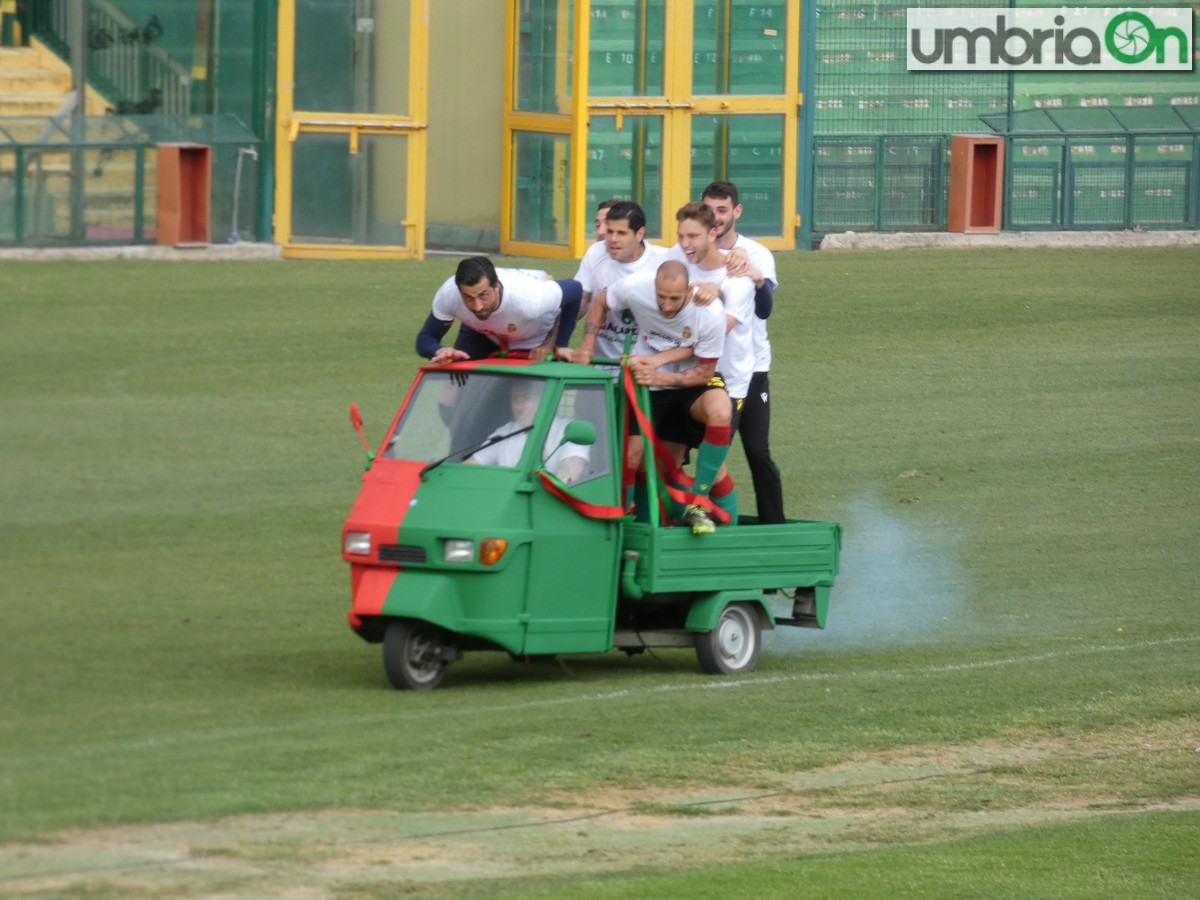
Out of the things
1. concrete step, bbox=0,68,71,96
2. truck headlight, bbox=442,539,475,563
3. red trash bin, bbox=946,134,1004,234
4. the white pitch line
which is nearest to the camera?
the white pitch line

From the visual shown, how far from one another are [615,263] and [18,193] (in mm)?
8636

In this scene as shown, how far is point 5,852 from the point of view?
6.54 meters

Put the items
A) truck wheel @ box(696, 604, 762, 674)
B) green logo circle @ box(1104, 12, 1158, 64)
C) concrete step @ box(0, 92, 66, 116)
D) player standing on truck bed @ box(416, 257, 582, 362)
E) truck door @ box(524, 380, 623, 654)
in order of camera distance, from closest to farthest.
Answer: truck door @ box(524, 380, 623, 654) → player standing on truck bed @ box(416, 257, 582, 362) → truck wheel @ box(696, 604, 762, 674) → concrete step @ box(0, 92, 66, 116) → green logo circle @ box(1104, 12, 1158, 64)

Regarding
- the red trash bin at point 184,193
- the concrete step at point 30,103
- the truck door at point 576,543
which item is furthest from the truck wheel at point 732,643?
the concrete step at point 30,103

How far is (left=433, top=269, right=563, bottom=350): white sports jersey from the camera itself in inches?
413

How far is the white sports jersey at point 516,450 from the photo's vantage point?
9789mm

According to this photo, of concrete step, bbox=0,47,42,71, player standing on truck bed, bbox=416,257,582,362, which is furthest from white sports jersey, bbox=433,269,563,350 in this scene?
concrete step, bbox=0,47,42,71

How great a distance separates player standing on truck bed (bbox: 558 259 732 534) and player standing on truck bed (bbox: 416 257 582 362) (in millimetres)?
171

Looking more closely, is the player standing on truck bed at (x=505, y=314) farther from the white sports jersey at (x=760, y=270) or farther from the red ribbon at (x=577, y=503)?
the white sports jersey at (x=760, y=270)

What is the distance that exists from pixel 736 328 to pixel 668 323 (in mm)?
659

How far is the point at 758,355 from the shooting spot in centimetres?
1163

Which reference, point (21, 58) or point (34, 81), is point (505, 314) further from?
point (21, 58)

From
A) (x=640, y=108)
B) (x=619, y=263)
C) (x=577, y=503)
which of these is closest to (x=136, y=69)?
(x=640, y=108)

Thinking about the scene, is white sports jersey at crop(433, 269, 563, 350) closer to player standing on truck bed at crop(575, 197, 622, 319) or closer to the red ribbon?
player standing on truck bed at crop(575, 197, 622, 319)
